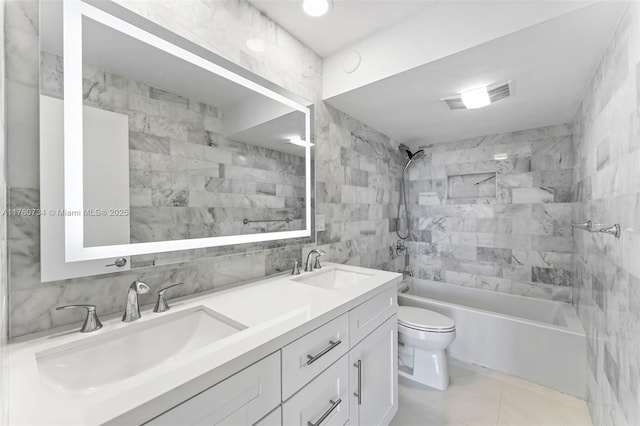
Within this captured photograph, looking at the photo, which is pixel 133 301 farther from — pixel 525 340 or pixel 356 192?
pixel 525 340

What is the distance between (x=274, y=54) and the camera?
1.62 metres

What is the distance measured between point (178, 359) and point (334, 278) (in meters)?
1.20

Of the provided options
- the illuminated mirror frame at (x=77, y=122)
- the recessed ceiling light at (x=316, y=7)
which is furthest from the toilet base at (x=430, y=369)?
the recessed ceiling light at (x=316, y=7)

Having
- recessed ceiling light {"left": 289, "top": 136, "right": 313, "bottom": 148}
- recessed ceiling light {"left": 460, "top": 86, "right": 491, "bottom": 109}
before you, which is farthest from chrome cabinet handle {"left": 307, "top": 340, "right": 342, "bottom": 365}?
recessed ceiling light {"left": 460, "top": 86, "right": 491, "bottom": 109}

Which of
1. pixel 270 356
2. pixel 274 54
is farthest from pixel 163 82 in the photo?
pixel 270 356

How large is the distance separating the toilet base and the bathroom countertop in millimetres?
1148

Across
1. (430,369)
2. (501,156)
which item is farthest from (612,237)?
(501,156)

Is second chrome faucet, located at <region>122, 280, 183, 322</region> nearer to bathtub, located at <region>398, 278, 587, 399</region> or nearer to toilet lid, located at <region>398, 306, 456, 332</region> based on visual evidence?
toilet lid, located at <region>398, 306, 456, 332</region>

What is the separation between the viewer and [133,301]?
0.91 meters

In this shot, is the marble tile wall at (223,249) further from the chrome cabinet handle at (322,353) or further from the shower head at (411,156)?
the chrome cabinet handle at (322,353)

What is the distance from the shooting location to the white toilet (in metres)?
1.86

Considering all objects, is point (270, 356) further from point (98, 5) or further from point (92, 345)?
point (98, 5)

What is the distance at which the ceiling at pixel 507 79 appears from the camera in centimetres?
125

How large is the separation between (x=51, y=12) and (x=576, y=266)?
3540mm
